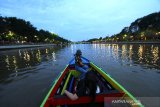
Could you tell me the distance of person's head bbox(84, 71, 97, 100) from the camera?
609 centimetres

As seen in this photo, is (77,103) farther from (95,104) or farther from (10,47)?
(10,47)

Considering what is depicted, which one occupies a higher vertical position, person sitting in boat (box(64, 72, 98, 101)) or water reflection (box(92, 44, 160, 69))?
person sitting in boat (box(64, 72, 98, 101))

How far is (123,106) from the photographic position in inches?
241

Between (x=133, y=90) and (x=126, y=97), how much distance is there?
14.5 ft

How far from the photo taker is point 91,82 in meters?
6.12

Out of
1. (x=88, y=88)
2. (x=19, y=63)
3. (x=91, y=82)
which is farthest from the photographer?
(x=19, y=63)

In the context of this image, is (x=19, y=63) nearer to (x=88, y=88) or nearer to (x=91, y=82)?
(x=88, y=88)

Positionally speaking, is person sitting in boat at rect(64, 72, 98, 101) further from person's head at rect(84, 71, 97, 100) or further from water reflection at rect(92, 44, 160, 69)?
water reflection at rect(92, 44, 160, 69)

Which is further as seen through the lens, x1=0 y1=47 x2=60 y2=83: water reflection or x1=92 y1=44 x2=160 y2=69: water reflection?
x1=92 y1=44 x2=160 y2=69: water reflection

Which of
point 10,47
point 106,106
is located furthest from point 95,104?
point 10,47

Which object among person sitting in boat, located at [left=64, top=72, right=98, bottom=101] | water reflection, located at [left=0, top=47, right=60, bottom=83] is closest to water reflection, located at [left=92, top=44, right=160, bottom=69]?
water reflection, located at [left=0, top=47, right=60, bottom=83]

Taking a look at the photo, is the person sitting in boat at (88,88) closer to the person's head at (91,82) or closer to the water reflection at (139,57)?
the person's head at (91,82)

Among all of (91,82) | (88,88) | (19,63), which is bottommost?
(19,63)

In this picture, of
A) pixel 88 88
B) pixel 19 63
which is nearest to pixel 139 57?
pixel 19 63
